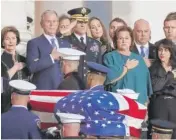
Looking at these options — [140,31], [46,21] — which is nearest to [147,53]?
[140,31]

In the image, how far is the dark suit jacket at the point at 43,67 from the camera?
9.41m

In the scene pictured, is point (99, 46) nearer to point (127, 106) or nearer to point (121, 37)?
point (121, 37)

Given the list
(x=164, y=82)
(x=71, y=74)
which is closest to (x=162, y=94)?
(x=164, y=82)

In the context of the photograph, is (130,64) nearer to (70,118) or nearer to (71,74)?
(71,74)

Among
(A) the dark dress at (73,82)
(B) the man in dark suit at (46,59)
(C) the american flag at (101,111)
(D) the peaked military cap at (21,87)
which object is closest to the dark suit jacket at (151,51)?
(B) the man in dark suit at (46,59)

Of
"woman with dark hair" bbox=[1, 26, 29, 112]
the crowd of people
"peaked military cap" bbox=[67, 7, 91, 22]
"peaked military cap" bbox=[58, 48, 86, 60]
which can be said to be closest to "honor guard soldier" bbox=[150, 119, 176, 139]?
the crowd of people

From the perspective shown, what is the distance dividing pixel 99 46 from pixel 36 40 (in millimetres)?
743

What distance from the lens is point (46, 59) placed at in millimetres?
9438

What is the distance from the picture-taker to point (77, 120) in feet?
25.7

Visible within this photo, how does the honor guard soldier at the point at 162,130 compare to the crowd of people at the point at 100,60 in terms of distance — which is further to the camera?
the crowd of people at the point at 100,60

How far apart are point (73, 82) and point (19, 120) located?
0.90 meters

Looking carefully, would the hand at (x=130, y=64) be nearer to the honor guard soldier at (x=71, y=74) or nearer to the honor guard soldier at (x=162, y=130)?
the honor guard soldier at (x=71, y=74)

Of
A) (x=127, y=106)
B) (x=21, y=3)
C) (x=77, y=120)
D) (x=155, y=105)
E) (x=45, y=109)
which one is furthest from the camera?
(x=21, y=3)

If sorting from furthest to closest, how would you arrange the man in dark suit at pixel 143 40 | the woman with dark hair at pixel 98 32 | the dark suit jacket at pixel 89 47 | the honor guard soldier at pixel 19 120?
the woman with dark hair at pixel 98 32
the man in dark suit at pixel 143 40
the dark suit jacket at pixel 89 47
the honor guard soldier at pixel 19 120
